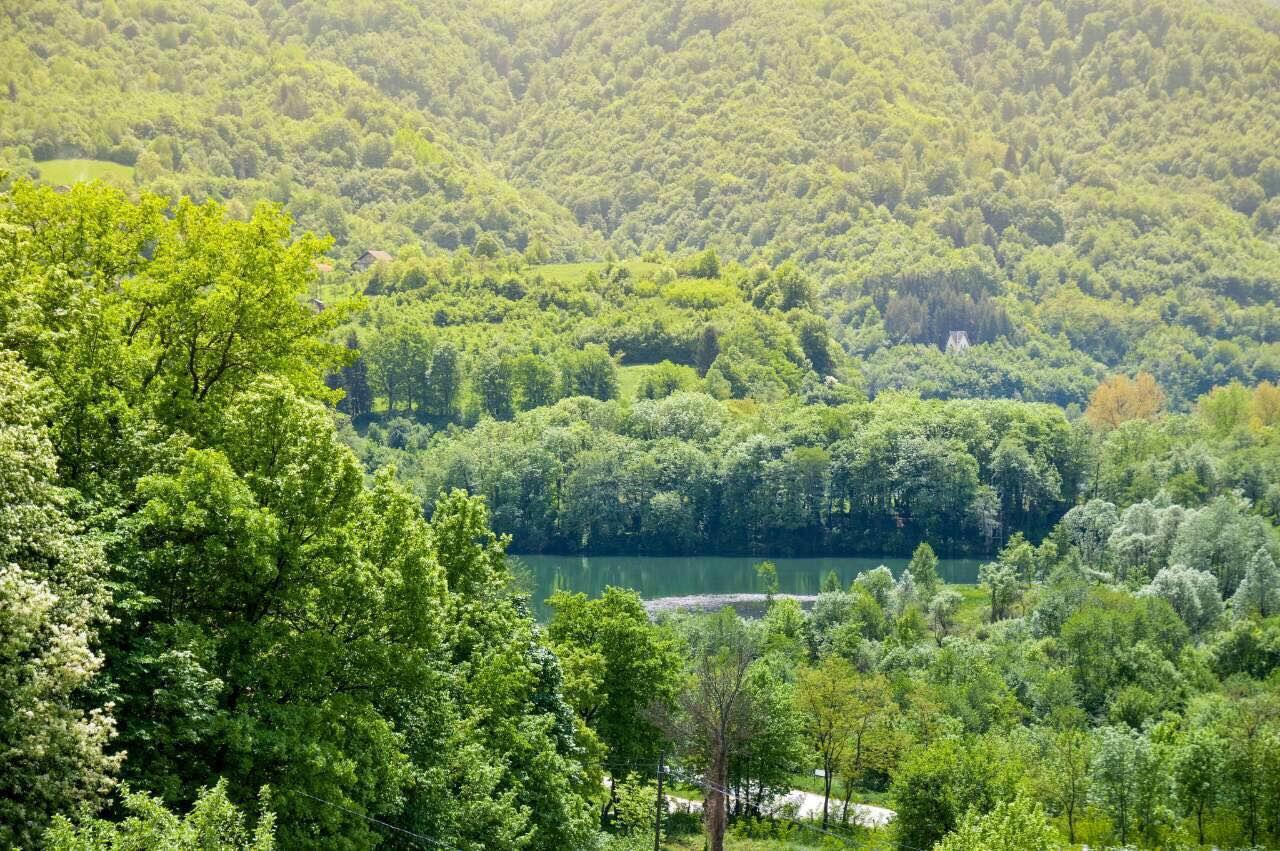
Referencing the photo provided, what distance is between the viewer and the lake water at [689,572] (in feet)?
383

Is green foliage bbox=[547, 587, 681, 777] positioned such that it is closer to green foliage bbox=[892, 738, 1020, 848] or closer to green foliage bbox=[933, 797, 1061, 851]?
green foliage bbox=[892, 738, 1020, 848]

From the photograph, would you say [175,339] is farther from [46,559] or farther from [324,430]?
[46,559]

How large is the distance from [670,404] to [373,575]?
12831 centimetres

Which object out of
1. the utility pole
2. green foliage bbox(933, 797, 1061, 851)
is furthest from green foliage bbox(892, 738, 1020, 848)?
green foliage bbox(933, 797, 1061, 851)

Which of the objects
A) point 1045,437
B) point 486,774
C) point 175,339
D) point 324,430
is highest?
point 1045,437

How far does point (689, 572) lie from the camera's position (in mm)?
127938

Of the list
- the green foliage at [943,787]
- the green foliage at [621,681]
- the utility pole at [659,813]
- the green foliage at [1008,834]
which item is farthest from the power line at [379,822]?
the green foliage at [943,787]

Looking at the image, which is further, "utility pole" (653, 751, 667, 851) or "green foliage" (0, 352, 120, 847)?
"utility pole" (653, 751, 667, 851)

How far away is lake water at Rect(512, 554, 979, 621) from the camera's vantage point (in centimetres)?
11688

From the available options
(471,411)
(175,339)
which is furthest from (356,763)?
(471,411)

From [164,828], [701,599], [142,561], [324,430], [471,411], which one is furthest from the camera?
[471,411]

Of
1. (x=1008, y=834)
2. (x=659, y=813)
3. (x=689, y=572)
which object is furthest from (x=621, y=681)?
(x=689, y=572)

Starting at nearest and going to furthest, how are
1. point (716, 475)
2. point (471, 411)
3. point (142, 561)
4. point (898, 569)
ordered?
point (142, 561) → point (898, 569) → point (716, 475) → point (471, 411)

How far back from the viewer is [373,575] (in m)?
28.7
